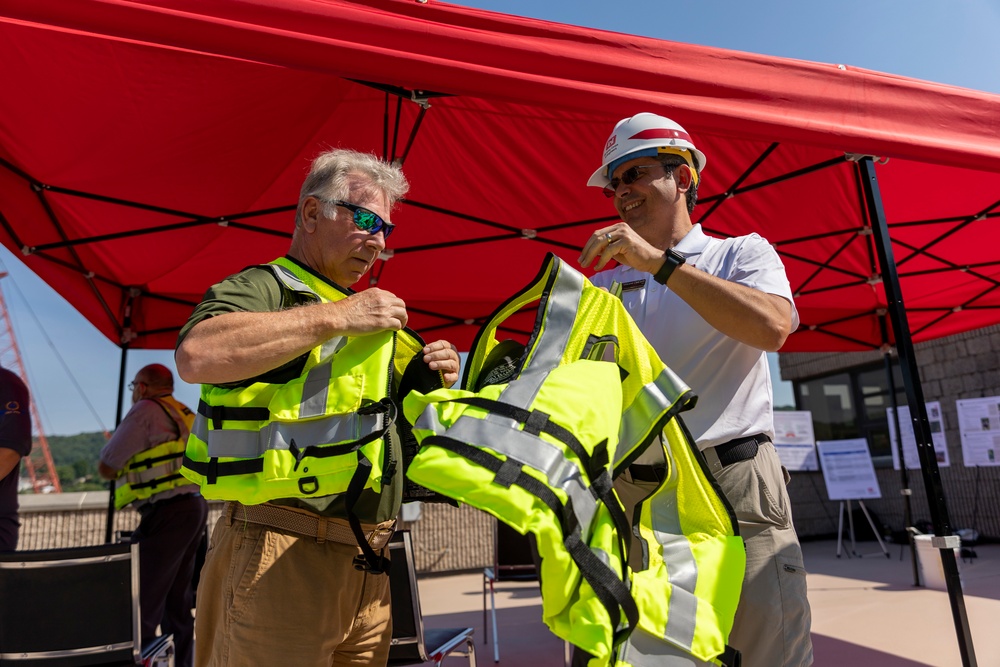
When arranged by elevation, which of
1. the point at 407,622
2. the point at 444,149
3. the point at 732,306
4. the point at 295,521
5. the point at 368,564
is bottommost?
the point at 407,622

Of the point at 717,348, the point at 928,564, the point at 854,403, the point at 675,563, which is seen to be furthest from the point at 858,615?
the point at 854,403

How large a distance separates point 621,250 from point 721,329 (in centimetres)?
33

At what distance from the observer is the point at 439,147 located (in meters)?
3.75

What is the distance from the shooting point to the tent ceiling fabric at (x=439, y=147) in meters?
2.19

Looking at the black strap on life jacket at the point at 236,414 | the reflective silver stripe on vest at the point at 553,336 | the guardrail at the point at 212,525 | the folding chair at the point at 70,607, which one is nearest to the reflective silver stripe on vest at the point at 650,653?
the reflective silver stripe on vest at the point at 553,336

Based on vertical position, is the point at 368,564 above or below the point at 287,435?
below

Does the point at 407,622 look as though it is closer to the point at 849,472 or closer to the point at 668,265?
the point at 668,265

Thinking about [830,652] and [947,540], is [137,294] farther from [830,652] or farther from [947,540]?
[830,652]

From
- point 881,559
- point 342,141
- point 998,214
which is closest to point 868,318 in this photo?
point 998,214

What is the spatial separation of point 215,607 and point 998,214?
5151 mm

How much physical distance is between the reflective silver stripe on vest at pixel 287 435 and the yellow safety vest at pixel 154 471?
2.78m

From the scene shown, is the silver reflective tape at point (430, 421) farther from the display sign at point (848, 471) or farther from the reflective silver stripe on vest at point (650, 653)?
the display sign at point (848, 471)

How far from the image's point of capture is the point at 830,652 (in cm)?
445

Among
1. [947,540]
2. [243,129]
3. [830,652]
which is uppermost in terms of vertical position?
[243,129]
